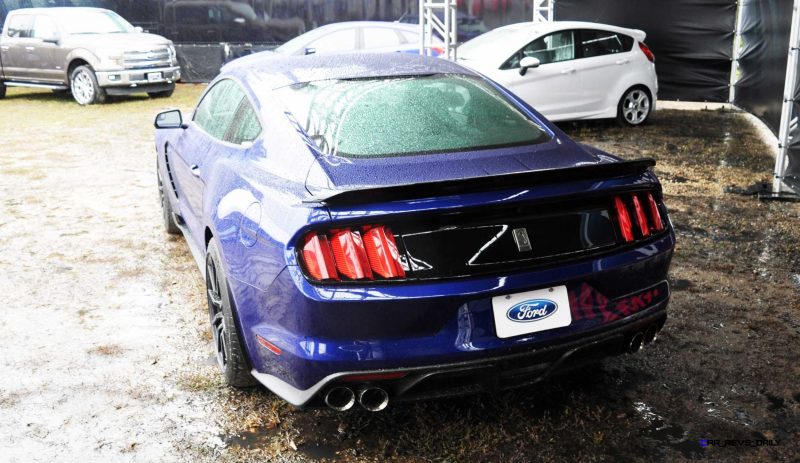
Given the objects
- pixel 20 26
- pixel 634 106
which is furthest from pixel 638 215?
pixel 20 26

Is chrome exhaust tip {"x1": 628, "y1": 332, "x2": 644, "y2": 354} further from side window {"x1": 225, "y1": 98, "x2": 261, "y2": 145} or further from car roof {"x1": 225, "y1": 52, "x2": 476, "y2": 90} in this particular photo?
side window {"x1": 225, "y1": 98, "x2": 261, "y2": 145}

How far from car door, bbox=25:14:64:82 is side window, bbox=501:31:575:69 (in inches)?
373

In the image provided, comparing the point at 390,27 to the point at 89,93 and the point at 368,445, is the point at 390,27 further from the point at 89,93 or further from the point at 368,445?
the point at 368,445

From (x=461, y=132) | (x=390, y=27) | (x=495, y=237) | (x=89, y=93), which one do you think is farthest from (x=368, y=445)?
(x=89, y=93)

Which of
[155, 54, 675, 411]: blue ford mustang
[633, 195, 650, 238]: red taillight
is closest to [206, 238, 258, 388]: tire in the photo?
[155, 54, 675, 411]: blue ford mustang

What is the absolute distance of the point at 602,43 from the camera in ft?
38.0

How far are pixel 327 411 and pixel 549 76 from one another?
8486mm

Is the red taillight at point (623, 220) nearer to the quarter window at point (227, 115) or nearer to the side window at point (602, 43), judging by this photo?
the quarter window at point (227, 115)

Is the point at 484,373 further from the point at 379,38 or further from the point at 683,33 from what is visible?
the point at 683,33

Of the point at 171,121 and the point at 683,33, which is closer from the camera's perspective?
the point at 171,121

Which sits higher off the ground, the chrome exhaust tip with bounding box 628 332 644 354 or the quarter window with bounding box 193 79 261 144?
the quarter window with bounding box 193 79 261 144

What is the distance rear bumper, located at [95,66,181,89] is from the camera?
1505 cm

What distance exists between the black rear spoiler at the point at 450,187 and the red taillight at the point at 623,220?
0.56 feet

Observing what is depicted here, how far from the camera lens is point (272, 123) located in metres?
3.67
